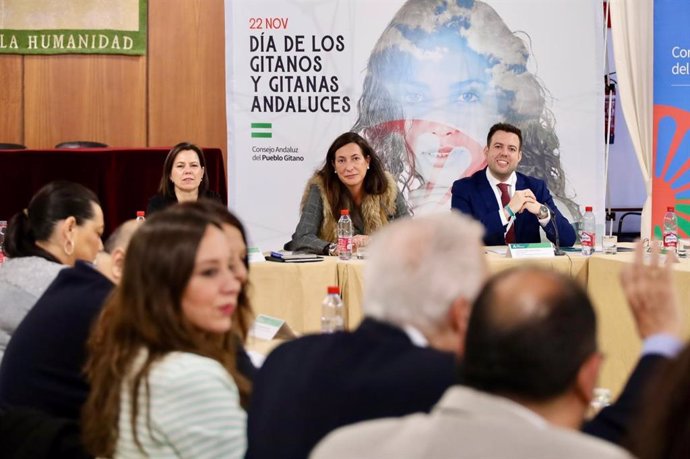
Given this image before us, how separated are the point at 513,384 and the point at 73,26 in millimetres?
6451

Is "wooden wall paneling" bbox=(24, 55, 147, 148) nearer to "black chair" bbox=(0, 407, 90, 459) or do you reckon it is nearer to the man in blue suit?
the man in blue suit

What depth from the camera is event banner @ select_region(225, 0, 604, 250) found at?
6.55 metres

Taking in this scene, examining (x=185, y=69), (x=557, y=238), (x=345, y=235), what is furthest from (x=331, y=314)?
(x=185, y=69)

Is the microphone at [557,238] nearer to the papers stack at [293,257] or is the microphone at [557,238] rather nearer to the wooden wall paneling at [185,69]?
the papers stack at [293,257]

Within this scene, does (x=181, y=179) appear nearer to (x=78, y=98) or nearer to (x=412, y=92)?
(x=412, y=92)

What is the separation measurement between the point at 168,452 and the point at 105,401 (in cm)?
16

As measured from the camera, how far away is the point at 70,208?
304 centimetres

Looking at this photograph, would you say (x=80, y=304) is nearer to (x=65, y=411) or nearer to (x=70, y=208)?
(x=65, y=411)

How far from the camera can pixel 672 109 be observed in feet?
21.8

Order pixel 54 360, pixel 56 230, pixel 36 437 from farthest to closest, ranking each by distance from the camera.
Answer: pixel 56 230 → pixel 54 360 → pixel 36 437

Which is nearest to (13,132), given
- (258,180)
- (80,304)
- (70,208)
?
(258,180)

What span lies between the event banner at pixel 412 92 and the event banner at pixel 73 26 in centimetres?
96

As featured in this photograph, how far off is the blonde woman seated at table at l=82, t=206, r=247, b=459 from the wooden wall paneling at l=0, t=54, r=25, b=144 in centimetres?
565

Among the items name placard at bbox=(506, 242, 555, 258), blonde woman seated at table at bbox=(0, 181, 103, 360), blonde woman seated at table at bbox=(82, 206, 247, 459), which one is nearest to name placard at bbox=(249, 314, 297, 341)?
blonde woman seated at table at bbox=(0, 181, 103, 360)
